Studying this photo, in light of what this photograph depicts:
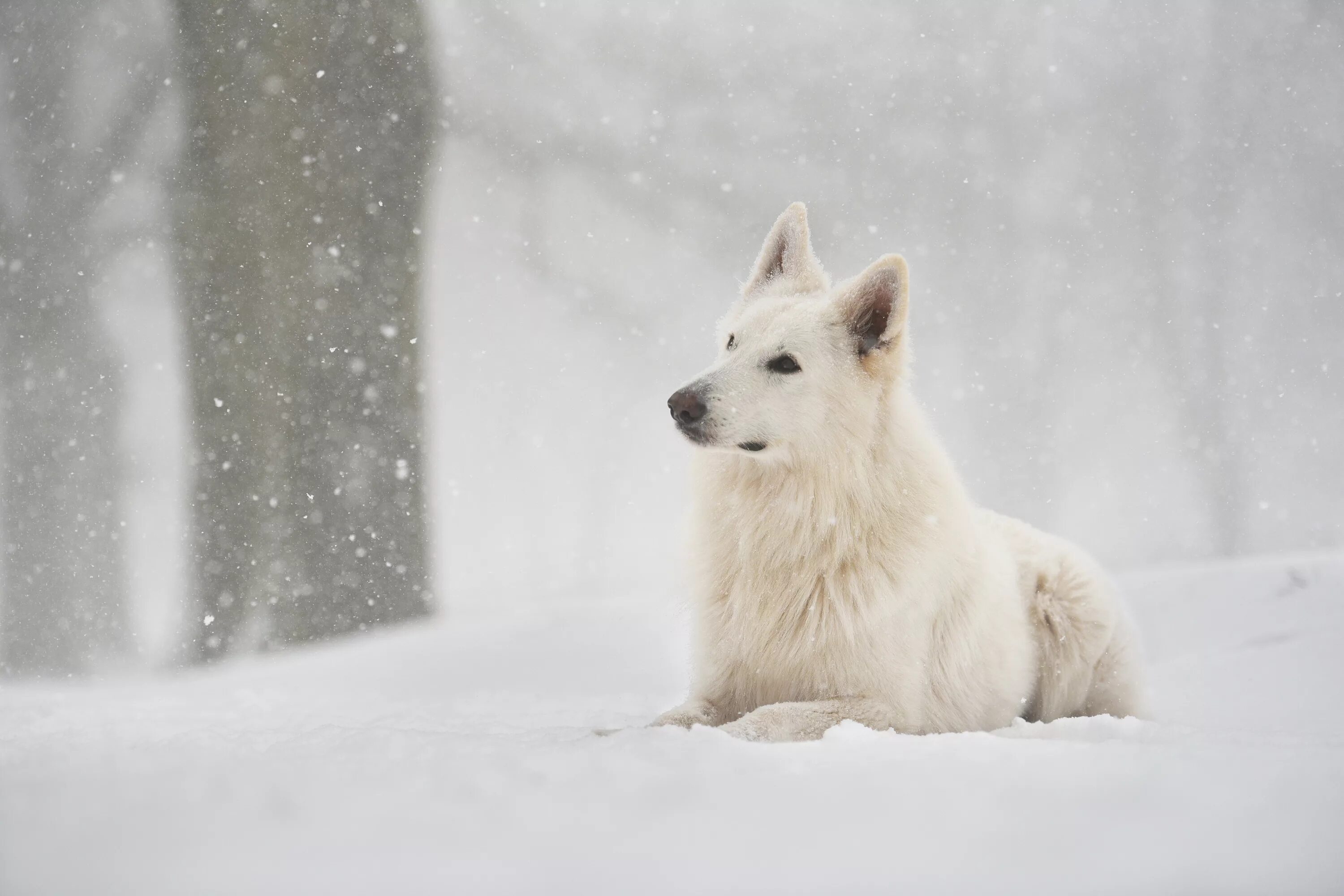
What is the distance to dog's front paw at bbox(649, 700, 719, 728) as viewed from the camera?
8.18 feet

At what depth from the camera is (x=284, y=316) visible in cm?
458

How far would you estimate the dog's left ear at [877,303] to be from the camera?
2.59m

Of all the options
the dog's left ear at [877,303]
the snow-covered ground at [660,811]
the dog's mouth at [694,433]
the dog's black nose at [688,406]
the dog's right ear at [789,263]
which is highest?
the dog's right ear at [789,263]

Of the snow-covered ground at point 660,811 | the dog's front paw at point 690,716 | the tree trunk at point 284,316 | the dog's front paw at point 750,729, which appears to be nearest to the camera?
the snow-covered ground at point 660,811

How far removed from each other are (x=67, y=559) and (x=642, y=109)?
5808 mm

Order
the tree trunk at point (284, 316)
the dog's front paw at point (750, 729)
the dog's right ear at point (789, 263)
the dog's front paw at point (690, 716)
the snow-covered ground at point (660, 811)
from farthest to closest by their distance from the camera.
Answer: the tree trunk at point (284, 316) < the dog's right ear at point (789, 263) < the dog's front paw at point (690, 716) < the dog's front paw at point (750, 729) < the snow-covered ground at point (660, 811)

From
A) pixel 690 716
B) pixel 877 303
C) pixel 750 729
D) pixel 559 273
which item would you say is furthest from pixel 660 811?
pixel 559 273

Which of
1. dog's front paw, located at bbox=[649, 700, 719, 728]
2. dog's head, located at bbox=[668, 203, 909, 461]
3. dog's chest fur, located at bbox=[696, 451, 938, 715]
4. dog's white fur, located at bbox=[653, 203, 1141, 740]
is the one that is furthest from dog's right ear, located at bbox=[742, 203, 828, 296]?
dog's front paw, located at bbox=[649, 700, 719, 728]

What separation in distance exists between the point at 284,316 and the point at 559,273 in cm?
348

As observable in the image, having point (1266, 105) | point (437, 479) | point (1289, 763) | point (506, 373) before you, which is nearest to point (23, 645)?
point (437, 479)

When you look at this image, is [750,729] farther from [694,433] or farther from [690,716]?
[694,433]

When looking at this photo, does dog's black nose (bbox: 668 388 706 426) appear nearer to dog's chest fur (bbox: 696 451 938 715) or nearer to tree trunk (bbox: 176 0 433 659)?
dog's chest fur (bbox: 696 451 938 715)

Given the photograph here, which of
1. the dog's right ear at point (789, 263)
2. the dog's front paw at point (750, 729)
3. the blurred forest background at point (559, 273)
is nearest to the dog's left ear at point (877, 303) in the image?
the dog's right ear at point (789, 263)

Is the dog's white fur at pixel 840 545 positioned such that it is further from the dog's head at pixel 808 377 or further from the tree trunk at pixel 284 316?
the tree trunk at pixel 284 316
